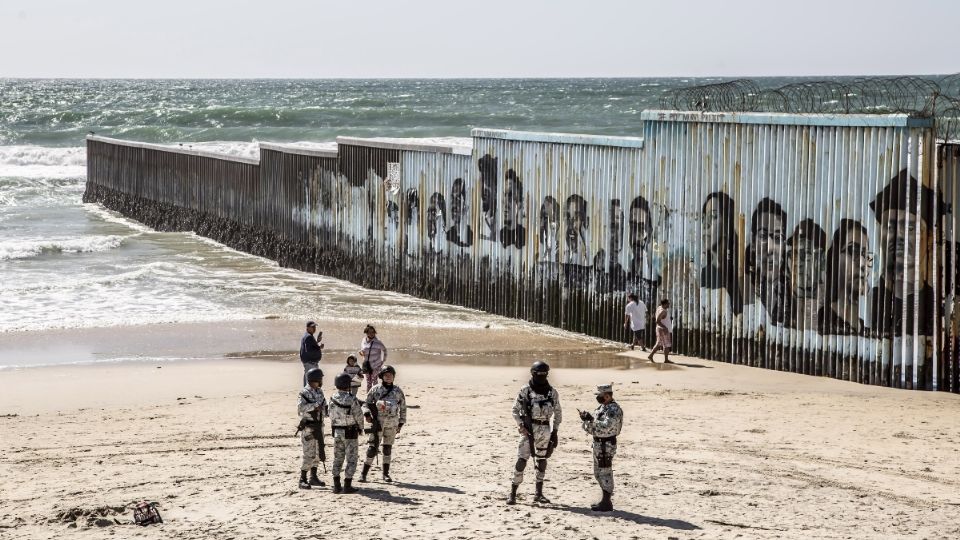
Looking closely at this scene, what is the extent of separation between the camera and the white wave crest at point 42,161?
2584 inches

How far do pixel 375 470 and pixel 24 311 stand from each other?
14.9 metres

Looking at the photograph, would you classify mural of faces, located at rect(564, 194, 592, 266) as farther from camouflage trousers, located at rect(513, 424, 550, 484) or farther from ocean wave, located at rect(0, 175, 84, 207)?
ocean wave, located at rect(0, 175, 84, 207)

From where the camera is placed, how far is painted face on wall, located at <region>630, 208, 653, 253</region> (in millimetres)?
20734

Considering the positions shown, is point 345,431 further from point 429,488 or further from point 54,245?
Answer: point 54,245

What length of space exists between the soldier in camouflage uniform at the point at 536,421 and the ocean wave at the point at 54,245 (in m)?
25.8

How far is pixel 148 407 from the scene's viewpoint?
17297 mm

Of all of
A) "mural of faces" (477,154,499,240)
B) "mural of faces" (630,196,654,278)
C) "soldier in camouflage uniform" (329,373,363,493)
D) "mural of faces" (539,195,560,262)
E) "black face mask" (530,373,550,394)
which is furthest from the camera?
"mural of faces" (477,154,499,240)

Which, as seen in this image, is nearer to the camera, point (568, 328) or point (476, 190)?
point (568, 328)

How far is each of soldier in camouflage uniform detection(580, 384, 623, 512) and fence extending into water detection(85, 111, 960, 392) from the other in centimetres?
704

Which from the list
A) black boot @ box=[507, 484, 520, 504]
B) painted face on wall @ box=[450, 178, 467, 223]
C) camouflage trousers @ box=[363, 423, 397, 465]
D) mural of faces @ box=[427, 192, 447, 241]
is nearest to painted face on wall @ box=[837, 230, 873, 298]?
black boot @ box=[507, 484, 520, 504]

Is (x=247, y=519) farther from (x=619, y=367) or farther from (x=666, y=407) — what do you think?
(x=619, y=367)

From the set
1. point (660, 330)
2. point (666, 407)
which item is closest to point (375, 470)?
point (666, 407)

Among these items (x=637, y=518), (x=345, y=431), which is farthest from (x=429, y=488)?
(x=637, y=518)

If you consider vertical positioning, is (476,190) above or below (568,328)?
above
